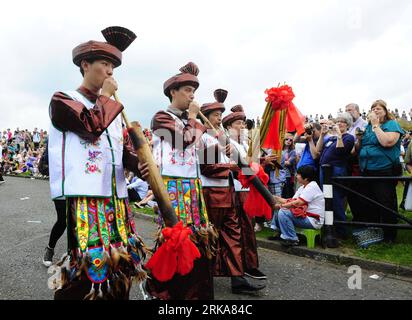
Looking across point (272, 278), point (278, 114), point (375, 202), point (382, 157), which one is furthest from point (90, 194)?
point (382, 157)

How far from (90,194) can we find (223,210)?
1.86 metres

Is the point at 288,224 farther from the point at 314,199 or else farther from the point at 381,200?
the point at 381,200

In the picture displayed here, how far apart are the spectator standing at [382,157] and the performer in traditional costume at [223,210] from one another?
252cm

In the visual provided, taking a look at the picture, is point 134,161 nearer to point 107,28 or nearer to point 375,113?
point 107,28

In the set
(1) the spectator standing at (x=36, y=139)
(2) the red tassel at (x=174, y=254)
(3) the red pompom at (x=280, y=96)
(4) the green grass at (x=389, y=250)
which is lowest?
(4) the green grass at (x=389, y=250)

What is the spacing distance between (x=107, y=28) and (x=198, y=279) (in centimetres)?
206

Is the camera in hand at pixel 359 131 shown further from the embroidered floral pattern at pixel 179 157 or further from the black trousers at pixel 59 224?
the black trousers at pixel 59 224

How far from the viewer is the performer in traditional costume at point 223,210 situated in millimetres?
3625

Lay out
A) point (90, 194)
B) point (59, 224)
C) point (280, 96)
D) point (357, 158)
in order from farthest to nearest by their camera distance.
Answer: point (357, 158) < point (59, 224) < point (280, 96) < point (90, 194)

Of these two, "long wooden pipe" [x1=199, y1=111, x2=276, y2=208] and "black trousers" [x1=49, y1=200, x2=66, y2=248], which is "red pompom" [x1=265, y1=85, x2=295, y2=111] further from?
"black trousers" [x1=49, y1=200, x2=66, y2=248]

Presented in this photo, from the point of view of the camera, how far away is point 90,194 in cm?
205

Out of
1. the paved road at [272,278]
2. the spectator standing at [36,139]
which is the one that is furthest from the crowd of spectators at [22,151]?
the paved road at [272,278]

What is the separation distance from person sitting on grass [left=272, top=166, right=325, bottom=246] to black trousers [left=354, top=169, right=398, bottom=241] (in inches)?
27.0
